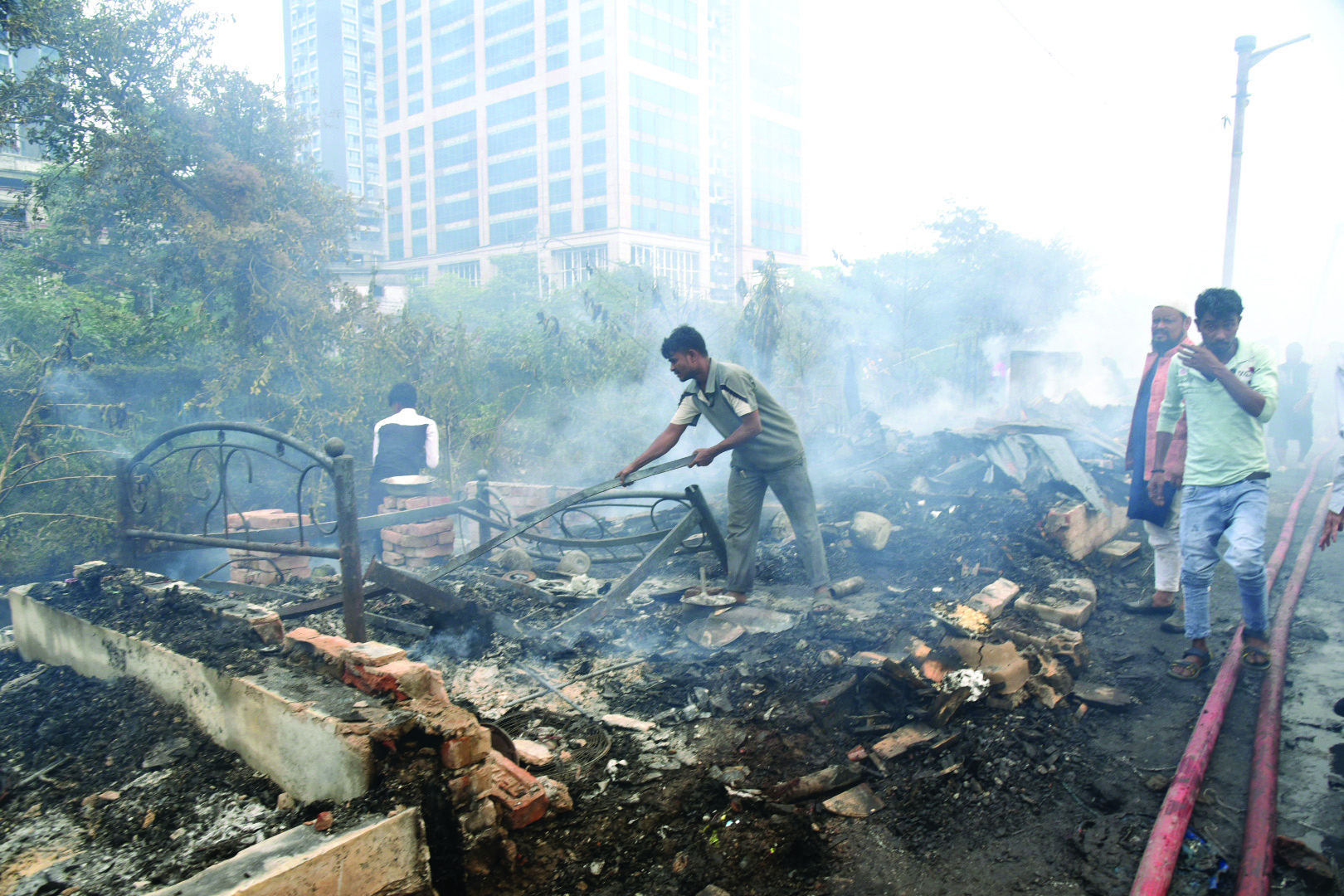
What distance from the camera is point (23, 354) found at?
694 cm

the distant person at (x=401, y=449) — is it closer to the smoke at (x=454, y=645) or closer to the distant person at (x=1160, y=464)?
the smoke at (x=454, y=645)

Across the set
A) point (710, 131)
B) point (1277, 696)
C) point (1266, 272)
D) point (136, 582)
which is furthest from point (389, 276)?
point (1266, 272)

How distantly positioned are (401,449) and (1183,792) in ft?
19.3

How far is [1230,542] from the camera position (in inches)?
144

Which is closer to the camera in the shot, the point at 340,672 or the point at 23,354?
the point at 340,672

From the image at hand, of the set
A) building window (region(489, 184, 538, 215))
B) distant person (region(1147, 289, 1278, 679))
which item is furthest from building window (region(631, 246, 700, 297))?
distant person (region(1147, 289, 1278, 679))

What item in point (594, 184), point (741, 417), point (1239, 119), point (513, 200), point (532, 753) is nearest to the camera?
point (532, 753)

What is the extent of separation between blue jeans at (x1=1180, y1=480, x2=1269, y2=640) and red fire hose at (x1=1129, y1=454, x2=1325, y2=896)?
0.62 feet

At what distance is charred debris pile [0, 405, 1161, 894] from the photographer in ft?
7.92

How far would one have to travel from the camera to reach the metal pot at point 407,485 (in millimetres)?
5645

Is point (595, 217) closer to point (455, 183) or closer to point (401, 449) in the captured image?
point (455, 183)

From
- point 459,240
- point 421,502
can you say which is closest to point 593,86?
point 459,240

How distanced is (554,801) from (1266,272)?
5234cm

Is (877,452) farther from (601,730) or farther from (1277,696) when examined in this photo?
(601,730)
